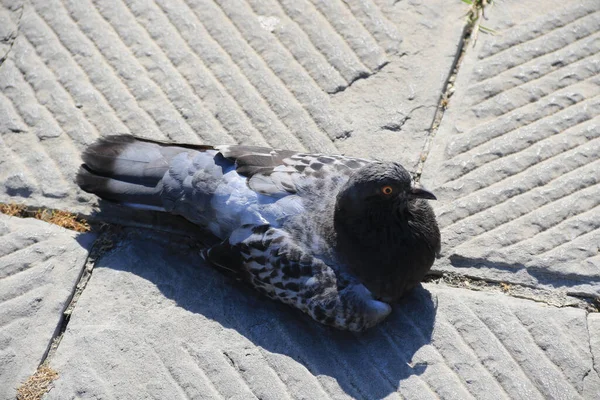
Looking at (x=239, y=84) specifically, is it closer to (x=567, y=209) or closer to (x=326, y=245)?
(x=326, y=245)

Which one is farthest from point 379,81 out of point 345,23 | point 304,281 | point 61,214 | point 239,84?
point 61,214

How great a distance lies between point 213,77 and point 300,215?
1309 millimetres

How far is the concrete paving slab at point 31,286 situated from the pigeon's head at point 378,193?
1353 millimetres

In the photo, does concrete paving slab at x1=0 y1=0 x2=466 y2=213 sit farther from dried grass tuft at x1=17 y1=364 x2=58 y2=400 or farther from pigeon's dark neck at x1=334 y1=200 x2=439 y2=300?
dried grass tuft at x1=17 y1=364 x2=58 y2=400

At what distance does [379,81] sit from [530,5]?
1.11 meters

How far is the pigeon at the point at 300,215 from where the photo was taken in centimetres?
357

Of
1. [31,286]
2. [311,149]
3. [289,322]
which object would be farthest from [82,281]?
[311,149]

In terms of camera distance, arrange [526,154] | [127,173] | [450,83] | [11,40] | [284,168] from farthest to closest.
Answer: [11,40] < [450,83] < [526,154] < [127,173] < [284,168]

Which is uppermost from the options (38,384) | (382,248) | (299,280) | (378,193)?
(378,193)

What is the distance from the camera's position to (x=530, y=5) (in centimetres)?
487

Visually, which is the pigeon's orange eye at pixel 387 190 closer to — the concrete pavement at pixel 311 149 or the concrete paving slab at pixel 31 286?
the concrete pavement at pixel 311 149

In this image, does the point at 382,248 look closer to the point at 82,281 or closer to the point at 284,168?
the point at 284,168

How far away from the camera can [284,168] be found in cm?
382

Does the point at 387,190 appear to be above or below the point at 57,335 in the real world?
above
